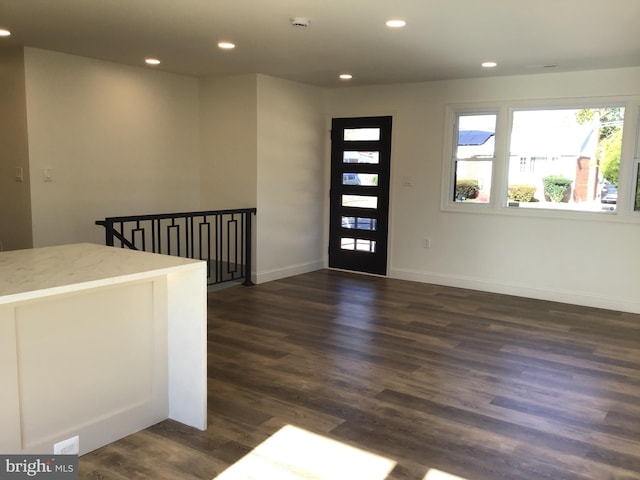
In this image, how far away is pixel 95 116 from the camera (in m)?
5.78

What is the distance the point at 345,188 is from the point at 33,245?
149 inches

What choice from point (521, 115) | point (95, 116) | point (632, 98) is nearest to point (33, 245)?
point (95, 116)

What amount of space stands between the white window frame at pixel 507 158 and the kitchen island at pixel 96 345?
4.42m

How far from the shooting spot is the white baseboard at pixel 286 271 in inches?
257

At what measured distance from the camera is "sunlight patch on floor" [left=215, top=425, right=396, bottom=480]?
2.49 metres

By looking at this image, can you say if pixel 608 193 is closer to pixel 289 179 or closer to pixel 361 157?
pixel 361 157

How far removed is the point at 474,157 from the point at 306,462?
468 cm

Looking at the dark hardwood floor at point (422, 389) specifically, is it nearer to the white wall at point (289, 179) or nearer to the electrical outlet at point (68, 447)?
the electrical outlet at point (68, 447)

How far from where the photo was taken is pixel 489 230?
20.7ft

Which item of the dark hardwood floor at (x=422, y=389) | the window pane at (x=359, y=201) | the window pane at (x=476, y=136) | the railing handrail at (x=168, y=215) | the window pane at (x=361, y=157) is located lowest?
the dark hardwood floor at (x=422, y=389)

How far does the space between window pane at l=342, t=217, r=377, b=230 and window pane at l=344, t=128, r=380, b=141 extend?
105 cm

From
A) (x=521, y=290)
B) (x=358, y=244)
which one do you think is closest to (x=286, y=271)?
(x=358, y=244)

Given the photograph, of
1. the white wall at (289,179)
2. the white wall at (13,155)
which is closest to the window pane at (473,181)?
the white wall at (289,179)

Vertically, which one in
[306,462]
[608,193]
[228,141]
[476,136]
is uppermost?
[476,136]
